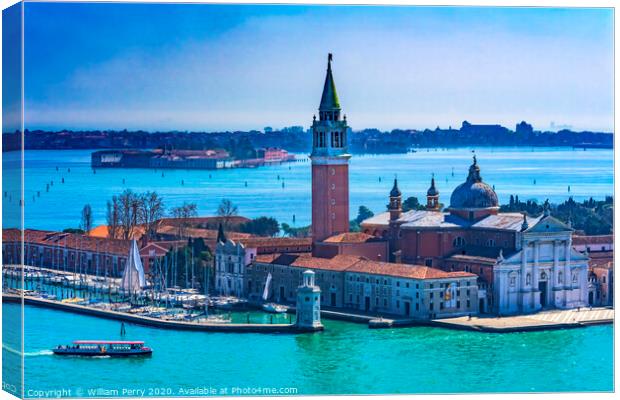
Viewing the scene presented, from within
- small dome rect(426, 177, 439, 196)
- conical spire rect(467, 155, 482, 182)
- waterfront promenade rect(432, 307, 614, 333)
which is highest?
conical spire rect(467, 155, 482, 182)

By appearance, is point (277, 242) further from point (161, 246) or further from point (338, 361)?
point (338, 361)

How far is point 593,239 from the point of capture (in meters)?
37.3

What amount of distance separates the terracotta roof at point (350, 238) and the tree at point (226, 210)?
12.5ft

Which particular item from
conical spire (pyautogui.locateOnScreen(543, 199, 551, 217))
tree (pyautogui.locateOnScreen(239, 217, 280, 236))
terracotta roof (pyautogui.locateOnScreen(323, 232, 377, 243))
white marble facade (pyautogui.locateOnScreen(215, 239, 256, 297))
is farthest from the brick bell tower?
tree (pyautogui.locateOnScreen(239, 217, 280, 236))

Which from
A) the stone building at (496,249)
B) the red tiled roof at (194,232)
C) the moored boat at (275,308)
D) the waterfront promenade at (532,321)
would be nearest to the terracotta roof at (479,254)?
the stone building at (496,249)

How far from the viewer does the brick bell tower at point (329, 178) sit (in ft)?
120

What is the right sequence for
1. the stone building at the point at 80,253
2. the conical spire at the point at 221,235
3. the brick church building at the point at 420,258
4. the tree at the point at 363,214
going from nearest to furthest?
the brick church building at the point at 420,258
the stone building at the point at 80,253
the conical spire at the point at 221,235
the tree at the point at 363,214

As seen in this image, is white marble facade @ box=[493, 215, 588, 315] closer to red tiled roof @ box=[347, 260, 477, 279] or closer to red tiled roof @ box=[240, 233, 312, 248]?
red tiled roof @ box=[347, 260, 477, 279]

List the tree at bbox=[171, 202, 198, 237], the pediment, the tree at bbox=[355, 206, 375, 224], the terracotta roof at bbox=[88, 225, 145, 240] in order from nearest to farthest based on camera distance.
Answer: the pediment < the terracotta roof at bbox=[88, 225, 145, 240] < the tree at bbox=[171, 202, 198, 237] < the tree at bbox=[355, 206, 375, 224]

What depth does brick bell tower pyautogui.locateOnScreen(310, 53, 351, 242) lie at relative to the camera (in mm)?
36594

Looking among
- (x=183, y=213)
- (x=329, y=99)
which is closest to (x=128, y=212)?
(x=183, y=213)

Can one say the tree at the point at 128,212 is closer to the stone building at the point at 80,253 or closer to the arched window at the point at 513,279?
the stone building at the point at 80,253

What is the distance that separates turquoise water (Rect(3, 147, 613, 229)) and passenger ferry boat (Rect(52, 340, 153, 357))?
3.17m

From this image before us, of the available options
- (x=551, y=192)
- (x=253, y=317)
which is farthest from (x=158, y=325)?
(x=551, y=192)
